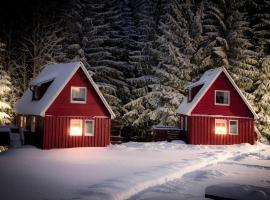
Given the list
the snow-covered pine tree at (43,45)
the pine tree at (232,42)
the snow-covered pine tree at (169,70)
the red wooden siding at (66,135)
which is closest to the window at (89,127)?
the red wooden siding at (66,135)

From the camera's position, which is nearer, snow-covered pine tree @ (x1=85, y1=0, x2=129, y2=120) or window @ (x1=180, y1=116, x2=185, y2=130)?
window @ (x1=180, y1=116, x2=185, y2=130)

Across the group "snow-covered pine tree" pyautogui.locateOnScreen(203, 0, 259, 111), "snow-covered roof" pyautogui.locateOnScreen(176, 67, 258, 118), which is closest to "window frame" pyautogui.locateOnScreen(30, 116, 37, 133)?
"snow-covered roof" pyautogui.locateOnScreen(176, 67, 258, 118)

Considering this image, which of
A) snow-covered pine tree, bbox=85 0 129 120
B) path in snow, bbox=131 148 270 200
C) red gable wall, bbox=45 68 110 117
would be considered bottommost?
path in snow, bbox=131 148 270 200

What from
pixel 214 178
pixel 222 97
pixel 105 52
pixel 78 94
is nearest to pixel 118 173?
pixel 214 178

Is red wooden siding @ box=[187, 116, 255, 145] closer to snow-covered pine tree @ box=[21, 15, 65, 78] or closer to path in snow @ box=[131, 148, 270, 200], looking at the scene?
path in snow @ box=[131, 148, 270, 200]

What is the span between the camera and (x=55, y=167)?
758 inches

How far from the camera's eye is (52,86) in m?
30.1

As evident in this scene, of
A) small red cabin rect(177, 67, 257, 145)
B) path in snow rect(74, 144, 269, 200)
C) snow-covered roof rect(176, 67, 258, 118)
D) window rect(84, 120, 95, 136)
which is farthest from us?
small red cabin rect(177, 67, 257, 145)

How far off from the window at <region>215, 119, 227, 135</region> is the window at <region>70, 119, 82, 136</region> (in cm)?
1202

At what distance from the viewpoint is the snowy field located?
13.8 m

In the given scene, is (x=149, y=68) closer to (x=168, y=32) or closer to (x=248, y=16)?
(x=168, y=32)

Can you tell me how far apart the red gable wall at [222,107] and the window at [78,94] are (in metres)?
9.57

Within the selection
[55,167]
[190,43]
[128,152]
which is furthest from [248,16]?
[55,167]

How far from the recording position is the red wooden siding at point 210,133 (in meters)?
33.1
